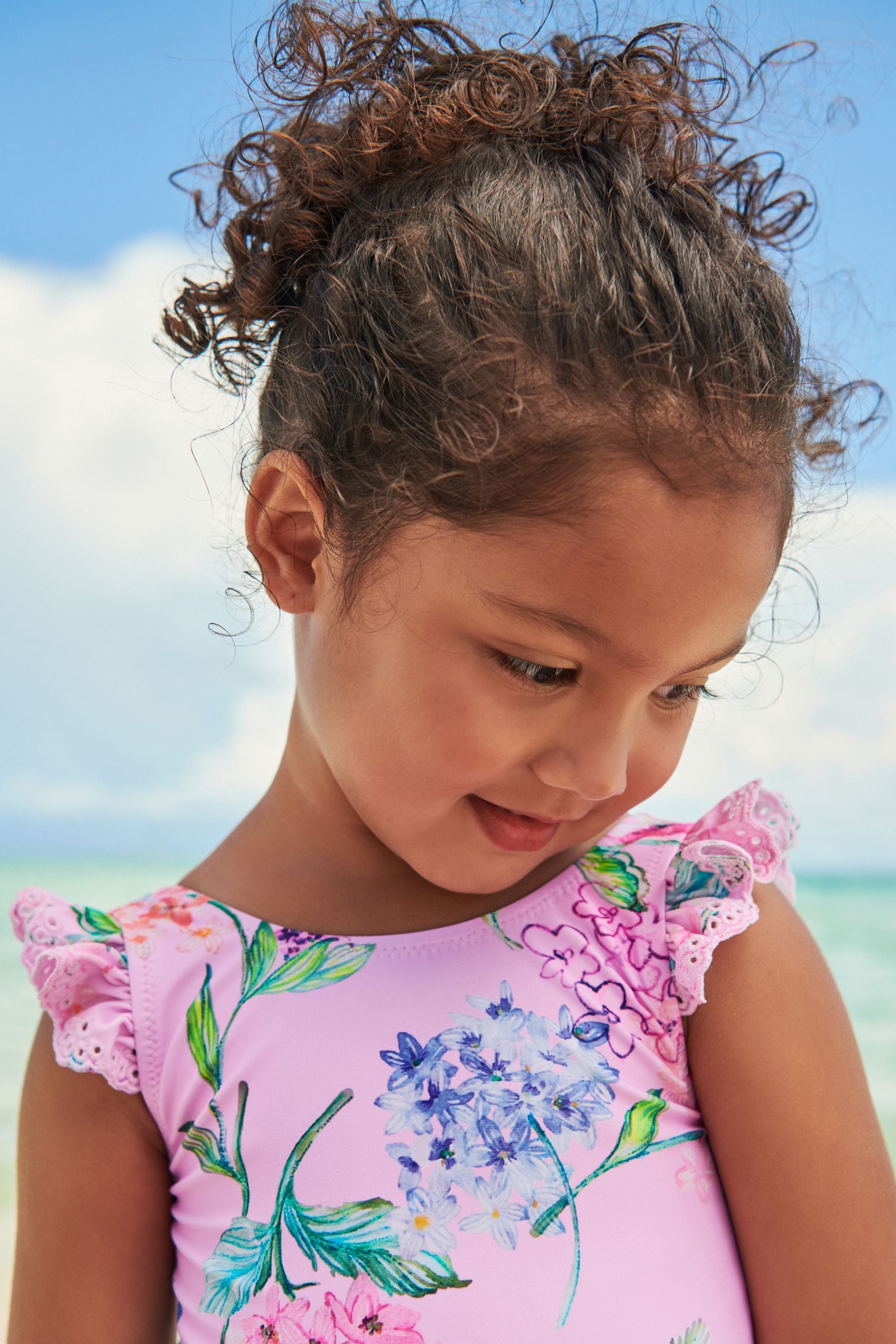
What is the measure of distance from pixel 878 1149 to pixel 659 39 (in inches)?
36.1

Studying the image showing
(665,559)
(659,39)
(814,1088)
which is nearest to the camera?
(665,559)

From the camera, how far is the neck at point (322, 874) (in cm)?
103

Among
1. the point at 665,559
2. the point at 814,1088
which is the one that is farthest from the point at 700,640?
the point at 814,1088

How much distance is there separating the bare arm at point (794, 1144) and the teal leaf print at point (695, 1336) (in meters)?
0.06

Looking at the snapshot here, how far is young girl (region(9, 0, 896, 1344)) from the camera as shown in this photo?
84cm

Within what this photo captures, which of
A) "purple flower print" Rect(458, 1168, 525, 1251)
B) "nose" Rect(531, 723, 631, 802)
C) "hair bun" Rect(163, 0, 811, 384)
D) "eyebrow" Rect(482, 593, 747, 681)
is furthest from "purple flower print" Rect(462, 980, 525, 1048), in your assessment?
"hair bun" Rect(163, 0, 811, 384)

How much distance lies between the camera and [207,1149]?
3.12 ft

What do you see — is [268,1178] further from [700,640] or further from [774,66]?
[774,66]

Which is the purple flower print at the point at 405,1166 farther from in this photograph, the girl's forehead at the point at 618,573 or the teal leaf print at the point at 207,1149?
the girl's forehead at the point at 618,573

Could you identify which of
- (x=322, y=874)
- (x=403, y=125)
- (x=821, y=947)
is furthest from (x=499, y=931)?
(x=821, y=947)

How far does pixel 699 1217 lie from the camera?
916mm

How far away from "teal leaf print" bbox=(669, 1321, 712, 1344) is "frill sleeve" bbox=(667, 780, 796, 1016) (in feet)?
0.71

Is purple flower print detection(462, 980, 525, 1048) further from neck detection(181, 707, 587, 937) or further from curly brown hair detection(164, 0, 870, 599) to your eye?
curly brown hair detection(164, 0, 870, 599)

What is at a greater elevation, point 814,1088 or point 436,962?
point 436,962
